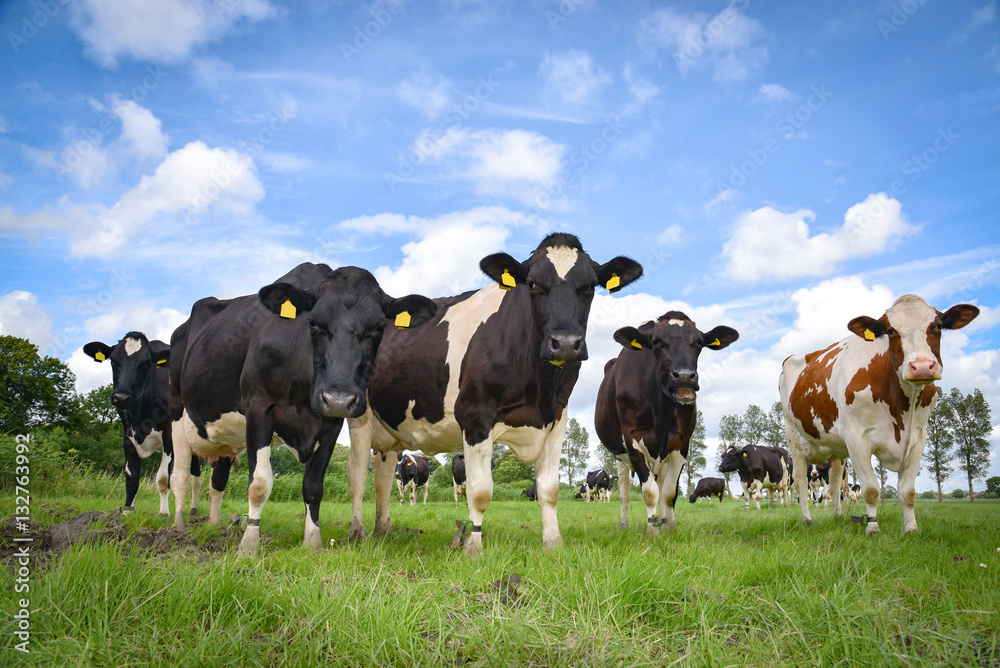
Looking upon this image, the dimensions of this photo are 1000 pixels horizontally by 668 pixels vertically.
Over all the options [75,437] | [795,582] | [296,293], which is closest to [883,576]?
[795,582]

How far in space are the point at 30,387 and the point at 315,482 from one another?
36890mm

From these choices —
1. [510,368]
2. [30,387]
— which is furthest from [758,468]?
[30,387]

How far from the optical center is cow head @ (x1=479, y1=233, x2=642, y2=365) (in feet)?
17.5

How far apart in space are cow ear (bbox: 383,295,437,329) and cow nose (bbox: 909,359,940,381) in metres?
5.56

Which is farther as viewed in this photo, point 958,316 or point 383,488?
point 383,488

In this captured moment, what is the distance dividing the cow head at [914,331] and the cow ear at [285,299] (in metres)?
6.79

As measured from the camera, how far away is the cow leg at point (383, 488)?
7969mm

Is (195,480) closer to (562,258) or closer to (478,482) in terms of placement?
(478,482)

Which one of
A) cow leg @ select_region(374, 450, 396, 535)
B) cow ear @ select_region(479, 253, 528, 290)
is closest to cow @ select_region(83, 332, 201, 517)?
cow leg @ select_region(374, 450, 396, 535)

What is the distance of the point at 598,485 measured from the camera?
3791cm

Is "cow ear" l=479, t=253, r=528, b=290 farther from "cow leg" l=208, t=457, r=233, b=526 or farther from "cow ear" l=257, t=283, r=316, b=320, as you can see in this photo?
"cow leg" l=208, t=457, r=233, b=526

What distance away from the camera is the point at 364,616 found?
10.8 ft

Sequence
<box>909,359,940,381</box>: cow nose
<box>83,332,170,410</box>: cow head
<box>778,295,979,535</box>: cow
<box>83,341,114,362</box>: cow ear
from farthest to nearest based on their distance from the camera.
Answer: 1. <box>83,341,114,362</box>: cow ear
2. <box>83,332,170,410</box>: cow head
3. <box>778,295,979,535</box>: cow
4. <box>909,359,940,381</box>: cow nose

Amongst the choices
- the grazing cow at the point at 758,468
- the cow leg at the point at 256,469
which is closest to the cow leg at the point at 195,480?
the cow leg at the point at 256,469
